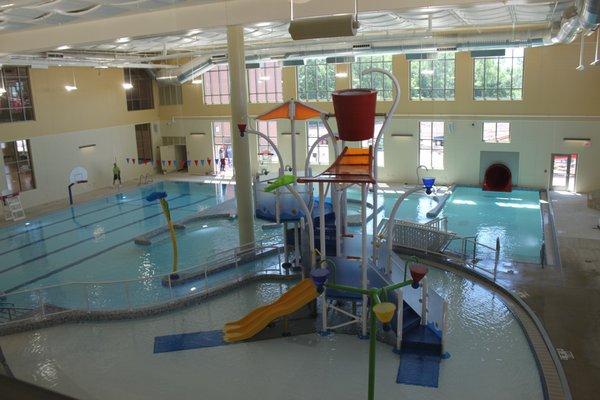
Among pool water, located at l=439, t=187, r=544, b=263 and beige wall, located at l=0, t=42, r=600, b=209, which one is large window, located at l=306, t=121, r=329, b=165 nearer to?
beige wall, located at l=0, t=42, r=600, b=209

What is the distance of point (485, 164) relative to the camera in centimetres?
1856

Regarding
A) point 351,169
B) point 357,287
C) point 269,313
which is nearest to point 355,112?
point 351,169

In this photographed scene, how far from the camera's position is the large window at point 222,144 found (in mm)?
23578

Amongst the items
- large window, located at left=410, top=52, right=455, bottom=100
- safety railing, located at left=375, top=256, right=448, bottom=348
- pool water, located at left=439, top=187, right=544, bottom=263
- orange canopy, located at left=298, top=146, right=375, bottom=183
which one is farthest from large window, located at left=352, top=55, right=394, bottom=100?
safety railing, located at left=375, top=256, right=448, bottom=348

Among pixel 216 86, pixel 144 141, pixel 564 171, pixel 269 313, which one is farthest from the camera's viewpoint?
pixel 144 141

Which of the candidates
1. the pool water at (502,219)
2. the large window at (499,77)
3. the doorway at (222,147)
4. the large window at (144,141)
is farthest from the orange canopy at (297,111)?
the large window at (144,141)

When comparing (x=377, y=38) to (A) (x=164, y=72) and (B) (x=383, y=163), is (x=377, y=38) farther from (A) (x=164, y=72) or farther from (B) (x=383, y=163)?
(A) (x=164, y=72)

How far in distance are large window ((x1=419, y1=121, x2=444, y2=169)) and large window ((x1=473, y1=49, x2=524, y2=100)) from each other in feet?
5.72

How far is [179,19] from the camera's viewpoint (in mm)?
11508

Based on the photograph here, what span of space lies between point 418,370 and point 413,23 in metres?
10.7

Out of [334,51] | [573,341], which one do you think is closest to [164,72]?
[334,51]

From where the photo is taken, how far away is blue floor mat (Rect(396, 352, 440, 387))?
6.68 meters

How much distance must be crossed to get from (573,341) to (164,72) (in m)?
19.3

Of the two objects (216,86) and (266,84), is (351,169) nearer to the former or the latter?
(266,84)
